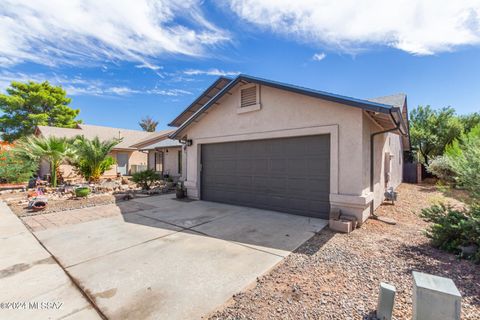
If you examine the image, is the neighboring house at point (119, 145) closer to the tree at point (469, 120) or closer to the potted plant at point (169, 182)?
the potted plant at point (169, 182)

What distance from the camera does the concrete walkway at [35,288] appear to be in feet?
8.08

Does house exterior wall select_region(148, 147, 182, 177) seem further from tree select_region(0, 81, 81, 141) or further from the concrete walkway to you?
tree select_region(0, 81, 81, 141)

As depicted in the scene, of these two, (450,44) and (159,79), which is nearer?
(450,44)

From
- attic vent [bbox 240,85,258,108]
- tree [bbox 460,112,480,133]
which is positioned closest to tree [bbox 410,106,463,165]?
tree [bbox 460,112,480,133]

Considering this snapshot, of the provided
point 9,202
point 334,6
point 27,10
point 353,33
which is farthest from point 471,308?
point 9,202

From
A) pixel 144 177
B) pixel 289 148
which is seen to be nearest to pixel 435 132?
pixel 289 148

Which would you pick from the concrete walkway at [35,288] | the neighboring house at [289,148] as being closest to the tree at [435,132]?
the neighboring house at [289,148]

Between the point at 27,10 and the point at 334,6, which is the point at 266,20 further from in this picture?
the point at 27,10

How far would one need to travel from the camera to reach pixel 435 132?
18969mm

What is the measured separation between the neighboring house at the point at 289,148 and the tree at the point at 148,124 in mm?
40752

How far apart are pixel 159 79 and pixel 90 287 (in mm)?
15087

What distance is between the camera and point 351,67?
10.6 m

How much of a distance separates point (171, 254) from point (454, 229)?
5340 mm

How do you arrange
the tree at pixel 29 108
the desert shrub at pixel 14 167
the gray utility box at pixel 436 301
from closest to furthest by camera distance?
1. the gray utility box at pixel 436 301
2. the desert shrub at pixel 14 167
3. the tree at pixel 29 108
